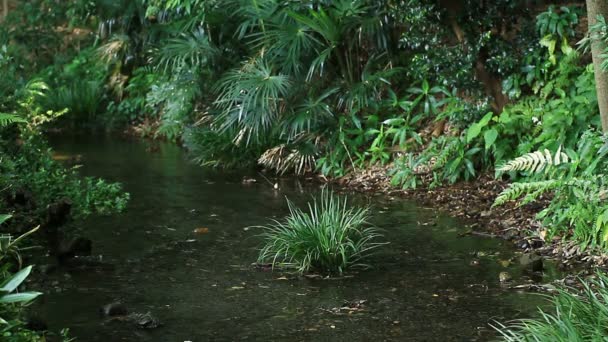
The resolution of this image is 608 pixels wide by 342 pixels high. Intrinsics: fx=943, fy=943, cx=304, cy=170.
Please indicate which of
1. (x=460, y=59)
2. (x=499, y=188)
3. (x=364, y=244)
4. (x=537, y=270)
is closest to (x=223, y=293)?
(x=364, y=244)

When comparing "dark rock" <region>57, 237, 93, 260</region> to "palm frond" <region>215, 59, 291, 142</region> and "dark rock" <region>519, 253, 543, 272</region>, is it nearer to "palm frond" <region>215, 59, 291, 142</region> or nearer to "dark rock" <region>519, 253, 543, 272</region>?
"dark rock" <region>519, 253, 543, 272</region>

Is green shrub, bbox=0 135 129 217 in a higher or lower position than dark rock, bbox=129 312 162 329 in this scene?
higher

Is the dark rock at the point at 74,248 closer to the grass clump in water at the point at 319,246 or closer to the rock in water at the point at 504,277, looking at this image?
the grass clump in water at the point at 319,246

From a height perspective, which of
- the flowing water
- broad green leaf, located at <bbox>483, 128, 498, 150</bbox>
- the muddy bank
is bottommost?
the flowing water

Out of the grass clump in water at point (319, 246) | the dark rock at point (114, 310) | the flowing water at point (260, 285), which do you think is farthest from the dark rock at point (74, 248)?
the dark rock at point (114, 310)

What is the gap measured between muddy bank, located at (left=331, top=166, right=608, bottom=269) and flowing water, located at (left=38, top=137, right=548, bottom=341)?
224mm

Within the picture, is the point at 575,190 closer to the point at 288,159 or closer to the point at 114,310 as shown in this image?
the point at 114,310

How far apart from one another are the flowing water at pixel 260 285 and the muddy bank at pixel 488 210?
224mm

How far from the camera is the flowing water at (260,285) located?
6.23 m

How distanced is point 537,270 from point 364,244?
4.90ft

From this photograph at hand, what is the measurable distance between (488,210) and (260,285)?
129 inches

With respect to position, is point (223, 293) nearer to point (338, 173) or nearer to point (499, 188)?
point (499, 188)

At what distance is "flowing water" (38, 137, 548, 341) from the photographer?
6.23 metres

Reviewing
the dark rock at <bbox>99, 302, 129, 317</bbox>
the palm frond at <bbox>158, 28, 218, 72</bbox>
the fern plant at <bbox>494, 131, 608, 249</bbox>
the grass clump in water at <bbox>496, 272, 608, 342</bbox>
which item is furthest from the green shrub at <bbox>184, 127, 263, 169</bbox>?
the grass clump in water at <bbox>496, 272, 608, 342</bbox>
